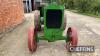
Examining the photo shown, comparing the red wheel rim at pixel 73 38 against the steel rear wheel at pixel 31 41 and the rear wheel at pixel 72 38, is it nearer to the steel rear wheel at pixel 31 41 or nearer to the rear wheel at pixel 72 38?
the rear wheel at pixel 72 38

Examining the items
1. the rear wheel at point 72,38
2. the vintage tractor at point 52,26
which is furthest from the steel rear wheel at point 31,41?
the rear wheel at point 72,38

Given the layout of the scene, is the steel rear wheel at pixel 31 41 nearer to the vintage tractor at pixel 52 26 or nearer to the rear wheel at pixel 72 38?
the vintage tractor at pixel 52 26

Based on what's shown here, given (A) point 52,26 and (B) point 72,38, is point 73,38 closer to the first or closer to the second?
(B) point 72,38

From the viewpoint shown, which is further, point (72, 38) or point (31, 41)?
point (72, 38)

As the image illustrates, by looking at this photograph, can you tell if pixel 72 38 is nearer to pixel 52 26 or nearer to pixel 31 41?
pixel 52 26

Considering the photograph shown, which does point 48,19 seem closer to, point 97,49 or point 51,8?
point 51,8

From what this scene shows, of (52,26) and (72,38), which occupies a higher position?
Result: (52,26)

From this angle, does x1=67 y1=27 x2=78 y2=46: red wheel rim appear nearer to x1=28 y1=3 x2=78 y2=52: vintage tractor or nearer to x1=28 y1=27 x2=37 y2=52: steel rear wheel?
x1=28 y1=3 x2=78 y2=52: vintage tractor

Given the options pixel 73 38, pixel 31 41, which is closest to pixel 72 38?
pixel 73 38

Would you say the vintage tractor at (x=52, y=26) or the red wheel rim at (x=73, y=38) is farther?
the red wheel rim at (x=73, y=38)

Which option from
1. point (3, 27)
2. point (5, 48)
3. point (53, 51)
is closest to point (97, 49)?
point (53, 51)

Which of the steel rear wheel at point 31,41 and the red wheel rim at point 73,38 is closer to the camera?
the steel rear wheel at point 31,41

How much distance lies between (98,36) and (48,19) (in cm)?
405

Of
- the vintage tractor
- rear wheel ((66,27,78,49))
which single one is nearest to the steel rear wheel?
the vintage tractor
